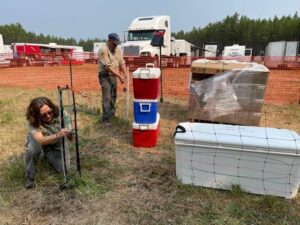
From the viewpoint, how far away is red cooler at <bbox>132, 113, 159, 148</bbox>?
397cm

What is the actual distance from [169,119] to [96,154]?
2.25m

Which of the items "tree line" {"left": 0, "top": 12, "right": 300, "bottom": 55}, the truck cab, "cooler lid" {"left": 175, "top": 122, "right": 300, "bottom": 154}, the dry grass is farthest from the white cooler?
"tree line" {"left": 0, "top": 12, "right": 300, "bottom": 55}

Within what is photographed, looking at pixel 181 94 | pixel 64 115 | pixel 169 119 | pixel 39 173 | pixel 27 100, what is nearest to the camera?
pixel 64 115

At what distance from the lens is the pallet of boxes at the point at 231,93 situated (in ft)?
15.7

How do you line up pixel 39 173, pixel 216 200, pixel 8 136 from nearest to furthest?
→ pixel 216 200 → pixel 39 173 → pixel 8 136

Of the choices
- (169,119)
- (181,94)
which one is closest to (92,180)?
(169,119)

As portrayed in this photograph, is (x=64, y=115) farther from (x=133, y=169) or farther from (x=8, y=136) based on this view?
(x=8, y=136)

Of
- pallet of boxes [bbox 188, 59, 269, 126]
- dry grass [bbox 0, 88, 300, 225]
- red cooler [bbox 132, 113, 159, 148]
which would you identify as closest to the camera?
dry grass [bbox 0, 88, 300, 225]

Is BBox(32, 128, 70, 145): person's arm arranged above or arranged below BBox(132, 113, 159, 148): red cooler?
above

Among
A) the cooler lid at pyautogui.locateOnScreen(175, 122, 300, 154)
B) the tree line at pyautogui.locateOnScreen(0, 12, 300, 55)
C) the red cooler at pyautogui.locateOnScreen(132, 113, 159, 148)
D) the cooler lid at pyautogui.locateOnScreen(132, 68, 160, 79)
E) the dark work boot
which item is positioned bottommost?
the dark work boot

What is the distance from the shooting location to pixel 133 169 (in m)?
3.37

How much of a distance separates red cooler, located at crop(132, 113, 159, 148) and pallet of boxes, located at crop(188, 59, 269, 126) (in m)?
1.37

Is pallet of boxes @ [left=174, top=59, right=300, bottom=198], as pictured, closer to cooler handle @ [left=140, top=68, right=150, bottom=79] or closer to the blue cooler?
the blue cooler

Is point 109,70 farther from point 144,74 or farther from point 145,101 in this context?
point 145,101
